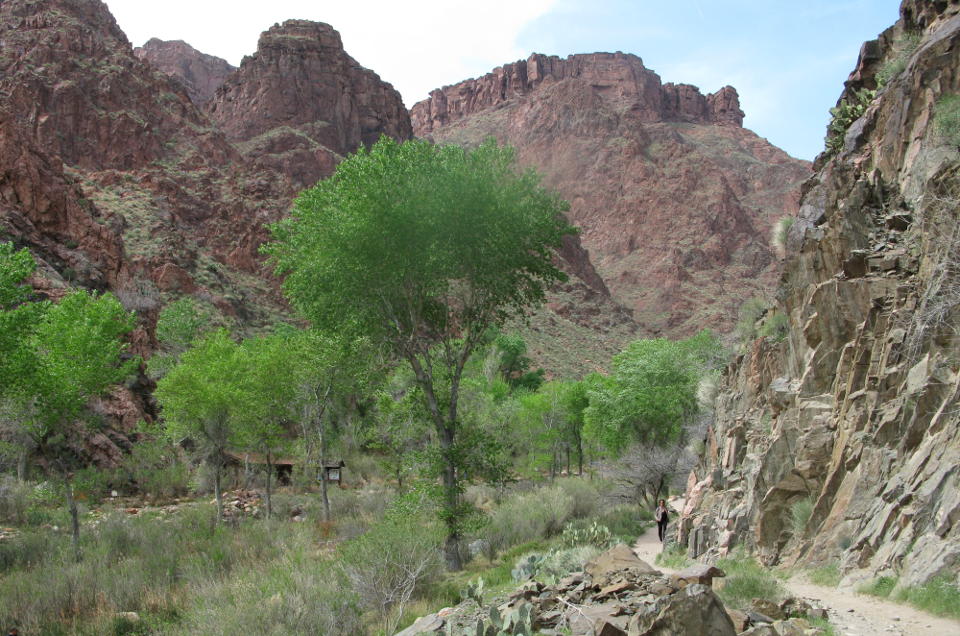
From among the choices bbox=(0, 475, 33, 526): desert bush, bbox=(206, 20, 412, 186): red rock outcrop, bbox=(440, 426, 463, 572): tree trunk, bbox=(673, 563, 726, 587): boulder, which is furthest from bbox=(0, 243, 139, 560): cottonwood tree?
bbox=(206, 20, 412, 186): red rock outcrop

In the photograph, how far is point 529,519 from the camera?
21.7m

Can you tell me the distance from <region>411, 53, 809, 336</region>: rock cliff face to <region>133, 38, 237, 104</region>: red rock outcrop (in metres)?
70.3

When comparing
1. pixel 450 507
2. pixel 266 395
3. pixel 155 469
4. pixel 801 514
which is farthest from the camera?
pixel 155 469

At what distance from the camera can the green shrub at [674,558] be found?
1558cm

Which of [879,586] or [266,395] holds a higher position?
[266,395]

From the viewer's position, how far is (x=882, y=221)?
1292 centimetres

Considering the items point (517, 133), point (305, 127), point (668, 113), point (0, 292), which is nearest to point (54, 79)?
point (305, 127)

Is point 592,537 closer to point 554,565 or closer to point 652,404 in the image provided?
point 554,565

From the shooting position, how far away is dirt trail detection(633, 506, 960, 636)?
21.3 ft

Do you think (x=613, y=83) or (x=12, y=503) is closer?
(x=12, y=503)

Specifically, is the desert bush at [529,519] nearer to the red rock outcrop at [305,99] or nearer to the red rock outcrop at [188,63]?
the red rock outcrop at [305,99]

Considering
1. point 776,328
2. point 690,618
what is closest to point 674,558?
point 776,328

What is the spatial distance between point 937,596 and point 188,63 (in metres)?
219

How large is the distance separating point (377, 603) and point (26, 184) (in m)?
41.9
